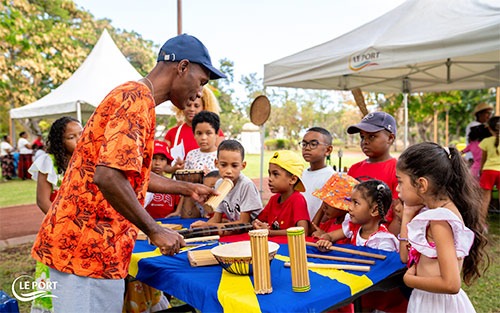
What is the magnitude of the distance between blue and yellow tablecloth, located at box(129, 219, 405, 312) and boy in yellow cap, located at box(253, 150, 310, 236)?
41 centimetres

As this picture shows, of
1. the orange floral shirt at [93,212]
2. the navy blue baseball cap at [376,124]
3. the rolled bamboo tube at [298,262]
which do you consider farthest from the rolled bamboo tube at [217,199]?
the navy blue baseball cap at [376,124]

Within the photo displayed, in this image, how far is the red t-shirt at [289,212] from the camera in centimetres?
236

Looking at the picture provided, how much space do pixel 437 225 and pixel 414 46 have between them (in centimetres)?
317

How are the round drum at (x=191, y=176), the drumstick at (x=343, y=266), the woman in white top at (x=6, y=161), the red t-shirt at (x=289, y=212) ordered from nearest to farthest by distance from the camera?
the drumstick at (x=343, y=266) → the red t-shirt at (x=289, y=212) → the round drum at (x=191, y=176) → the woman in white top at (x=6, y=161)

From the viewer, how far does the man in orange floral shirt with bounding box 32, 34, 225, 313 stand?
1353 mm

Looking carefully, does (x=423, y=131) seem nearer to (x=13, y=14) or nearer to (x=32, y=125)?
(x=32, y=125)

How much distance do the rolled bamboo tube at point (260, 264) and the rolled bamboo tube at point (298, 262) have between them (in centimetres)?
9

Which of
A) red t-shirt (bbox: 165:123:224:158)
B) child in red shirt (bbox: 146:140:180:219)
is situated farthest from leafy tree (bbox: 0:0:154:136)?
child in red shirt (bbox: 146:140:180:219)

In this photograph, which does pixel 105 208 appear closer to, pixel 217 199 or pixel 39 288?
pixel 217 199

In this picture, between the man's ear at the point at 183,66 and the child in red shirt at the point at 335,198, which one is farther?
the child in red shirt at the point at 335,198

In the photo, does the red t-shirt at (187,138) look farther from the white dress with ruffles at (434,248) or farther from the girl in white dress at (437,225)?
the white dress with ruffles at (434,248)

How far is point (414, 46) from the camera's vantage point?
414 centimetres

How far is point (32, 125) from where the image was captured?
58.8ft

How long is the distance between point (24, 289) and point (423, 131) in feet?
92.4
